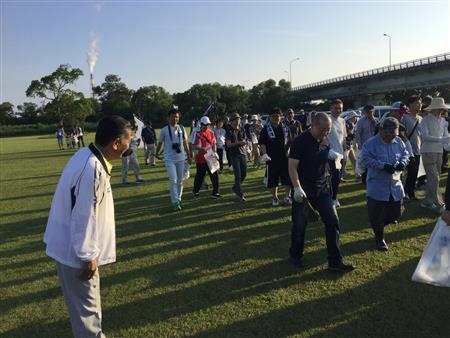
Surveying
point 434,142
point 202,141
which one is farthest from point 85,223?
point 202,141

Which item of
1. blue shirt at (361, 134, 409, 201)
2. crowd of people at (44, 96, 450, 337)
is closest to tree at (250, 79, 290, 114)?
crowd of people at (44, 96, 450, 337)

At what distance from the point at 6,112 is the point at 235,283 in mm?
109830

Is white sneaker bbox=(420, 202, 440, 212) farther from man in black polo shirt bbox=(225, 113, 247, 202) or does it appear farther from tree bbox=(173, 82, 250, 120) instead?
tree bbox=(173, 82, 250, 120)

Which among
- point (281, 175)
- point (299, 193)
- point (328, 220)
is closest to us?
point (299, 193)

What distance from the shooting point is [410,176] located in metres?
8.07

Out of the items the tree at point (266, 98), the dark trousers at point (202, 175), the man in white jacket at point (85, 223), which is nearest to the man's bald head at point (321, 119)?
the man in white jacket at point (85, 223)

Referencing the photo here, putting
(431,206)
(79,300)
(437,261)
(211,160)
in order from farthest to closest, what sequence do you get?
(211,160) < (431,206) < (437,261) < (79,300)

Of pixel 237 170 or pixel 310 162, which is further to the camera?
pixel 237 170

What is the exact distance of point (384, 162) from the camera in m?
5.33

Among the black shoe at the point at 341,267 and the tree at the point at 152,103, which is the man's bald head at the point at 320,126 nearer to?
the black shoe at the point at 341,267

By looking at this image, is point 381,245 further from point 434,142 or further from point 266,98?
point 266,98

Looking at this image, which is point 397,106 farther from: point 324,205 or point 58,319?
point 58,319

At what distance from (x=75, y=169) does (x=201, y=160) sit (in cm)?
686

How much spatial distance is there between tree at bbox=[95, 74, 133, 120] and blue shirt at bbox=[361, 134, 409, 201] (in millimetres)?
80699
